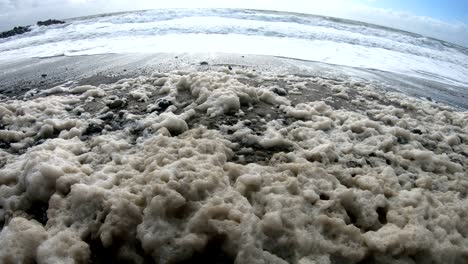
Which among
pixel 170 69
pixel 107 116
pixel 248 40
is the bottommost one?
pixel 248 40

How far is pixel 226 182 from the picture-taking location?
3.26 metres

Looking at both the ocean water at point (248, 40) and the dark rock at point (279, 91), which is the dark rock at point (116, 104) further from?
the ocean water at point (248, 40)

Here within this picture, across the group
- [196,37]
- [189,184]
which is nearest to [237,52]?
[196,37]

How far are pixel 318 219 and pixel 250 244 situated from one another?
689mm

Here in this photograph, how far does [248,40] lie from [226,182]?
11.4 m

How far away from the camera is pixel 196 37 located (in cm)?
1424

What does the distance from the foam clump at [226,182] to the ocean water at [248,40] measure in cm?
621

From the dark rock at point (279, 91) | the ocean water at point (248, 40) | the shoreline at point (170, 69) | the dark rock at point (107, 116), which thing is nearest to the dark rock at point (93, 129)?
the dark rock at point (107, 116)

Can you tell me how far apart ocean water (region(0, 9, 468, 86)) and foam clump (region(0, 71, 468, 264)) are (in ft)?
20.4

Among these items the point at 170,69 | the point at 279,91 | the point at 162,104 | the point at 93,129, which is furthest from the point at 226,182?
the point at 170,69

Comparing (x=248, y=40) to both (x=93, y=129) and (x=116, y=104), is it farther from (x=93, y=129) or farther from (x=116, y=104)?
(x=93, y=129)

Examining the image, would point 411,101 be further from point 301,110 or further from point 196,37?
point 196,37

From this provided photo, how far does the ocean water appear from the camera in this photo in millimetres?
11773

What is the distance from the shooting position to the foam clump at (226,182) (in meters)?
2.71
